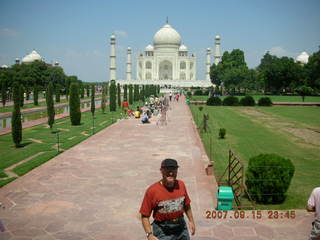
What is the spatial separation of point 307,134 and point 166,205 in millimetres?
11610

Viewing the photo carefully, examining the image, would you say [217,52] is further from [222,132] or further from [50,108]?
[222,132]

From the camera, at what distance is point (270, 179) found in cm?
534

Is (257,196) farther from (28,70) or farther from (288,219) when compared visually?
(28,70)

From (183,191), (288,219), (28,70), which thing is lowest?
(288,219)

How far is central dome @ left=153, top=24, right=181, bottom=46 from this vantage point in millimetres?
60375

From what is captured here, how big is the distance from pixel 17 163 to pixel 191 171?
387 centimetres

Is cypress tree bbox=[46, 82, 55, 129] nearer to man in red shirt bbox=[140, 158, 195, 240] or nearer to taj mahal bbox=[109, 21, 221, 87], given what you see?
man in red shirt bbox=[140, 158, 195, 240]

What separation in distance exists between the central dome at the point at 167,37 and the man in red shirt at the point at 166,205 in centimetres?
5918

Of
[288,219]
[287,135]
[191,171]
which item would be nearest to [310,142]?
[287,135]

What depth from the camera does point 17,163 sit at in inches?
319

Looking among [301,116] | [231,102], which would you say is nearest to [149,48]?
[231,102]

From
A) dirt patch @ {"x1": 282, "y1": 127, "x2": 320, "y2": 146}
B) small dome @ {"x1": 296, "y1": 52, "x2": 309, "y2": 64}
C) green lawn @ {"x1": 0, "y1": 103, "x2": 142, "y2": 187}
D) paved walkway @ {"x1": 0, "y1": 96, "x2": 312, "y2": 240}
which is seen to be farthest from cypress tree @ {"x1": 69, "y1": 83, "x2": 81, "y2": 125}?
small dome @ {"x1": 296, "y1": 52, "x2": 309, "y2": 64}

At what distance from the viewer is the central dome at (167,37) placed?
6038 cm

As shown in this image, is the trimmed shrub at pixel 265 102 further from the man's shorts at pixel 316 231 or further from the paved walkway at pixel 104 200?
the man's shorts at pixel 316 231
